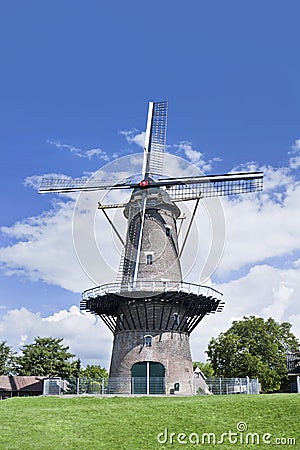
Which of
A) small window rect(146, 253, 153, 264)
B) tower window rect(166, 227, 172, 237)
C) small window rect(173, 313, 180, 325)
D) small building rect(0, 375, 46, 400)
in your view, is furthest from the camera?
small building rect(0, 375, 46, 400)

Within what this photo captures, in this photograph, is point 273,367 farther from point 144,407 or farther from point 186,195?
point 144,407

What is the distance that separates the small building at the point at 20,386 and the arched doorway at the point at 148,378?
44.5 ft

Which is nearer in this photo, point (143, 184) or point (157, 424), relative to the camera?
point (157, 424)

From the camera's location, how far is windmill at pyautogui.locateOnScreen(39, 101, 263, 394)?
27828 millimetres

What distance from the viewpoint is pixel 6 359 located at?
4938 centimetres

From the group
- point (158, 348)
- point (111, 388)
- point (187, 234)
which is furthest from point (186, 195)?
point (111, 388)

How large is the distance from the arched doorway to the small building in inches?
534

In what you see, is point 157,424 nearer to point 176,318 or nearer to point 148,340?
point 148,340

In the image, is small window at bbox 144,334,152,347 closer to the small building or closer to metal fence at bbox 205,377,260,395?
metal fence at bbox 205,377,260,395

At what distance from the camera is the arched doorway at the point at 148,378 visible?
2711cm

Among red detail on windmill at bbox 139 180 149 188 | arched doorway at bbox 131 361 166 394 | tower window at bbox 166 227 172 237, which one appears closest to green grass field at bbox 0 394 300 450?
→ arched doorway at bbox 131 361 166 394

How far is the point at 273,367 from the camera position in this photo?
37.3 metres

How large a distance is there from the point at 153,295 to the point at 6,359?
26595 mm

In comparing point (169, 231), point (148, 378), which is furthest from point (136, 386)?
point (169, 231)
